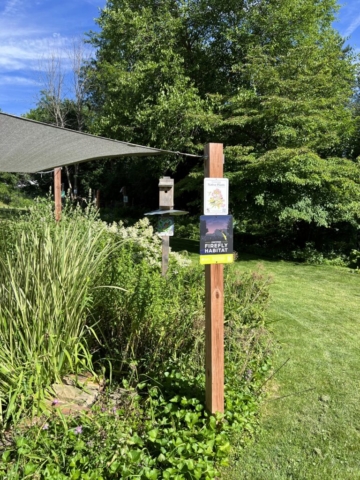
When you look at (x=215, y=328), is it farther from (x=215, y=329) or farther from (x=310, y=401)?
(x=310, y=401)

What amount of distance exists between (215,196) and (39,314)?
1233 mm

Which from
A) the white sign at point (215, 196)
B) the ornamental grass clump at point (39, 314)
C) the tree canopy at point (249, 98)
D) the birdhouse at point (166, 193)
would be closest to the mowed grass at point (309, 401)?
the ornamental grass clump at point (39, 314)

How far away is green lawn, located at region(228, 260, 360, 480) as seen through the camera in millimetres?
2016

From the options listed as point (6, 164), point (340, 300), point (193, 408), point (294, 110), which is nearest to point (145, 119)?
point (294, 110)

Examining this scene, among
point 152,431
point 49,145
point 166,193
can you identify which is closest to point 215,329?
point 152,431

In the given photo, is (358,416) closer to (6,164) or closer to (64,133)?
(64,133)

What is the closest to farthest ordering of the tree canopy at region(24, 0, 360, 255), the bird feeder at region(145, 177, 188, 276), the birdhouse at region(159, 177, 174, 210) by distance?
the bird feeder at region(145, 177, 188, 276) → the birdhouse at region(159, 177, 174, 210) → the tree canopy at region(24, 0, 360, 255)

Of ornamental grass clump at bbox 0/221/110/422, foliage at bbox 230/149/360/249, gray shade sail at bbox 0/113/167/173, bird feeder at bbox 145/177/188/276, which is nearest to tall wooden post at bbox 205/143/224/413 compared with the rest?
gray shade sail at bbox 0/113/167/173

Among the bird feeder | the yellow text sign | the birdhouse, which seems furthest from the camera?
the birdhouse

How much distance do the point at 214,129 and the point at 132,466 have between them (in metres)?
7.82

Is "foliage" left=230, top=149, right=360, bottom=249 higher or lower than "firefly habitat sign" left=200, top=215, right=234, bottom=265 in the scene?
higher

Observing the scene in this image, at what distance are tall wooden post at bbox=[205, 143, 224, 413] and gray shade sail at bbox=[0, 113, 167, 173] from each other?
548 millimetres

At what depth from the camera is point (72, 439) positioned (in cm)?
183

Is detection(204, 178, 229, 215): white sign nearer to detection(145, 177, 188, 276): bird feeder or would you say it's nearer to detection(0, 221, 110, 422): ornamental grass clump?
detection(0, 221, 110, 422): ornamental grass clump
